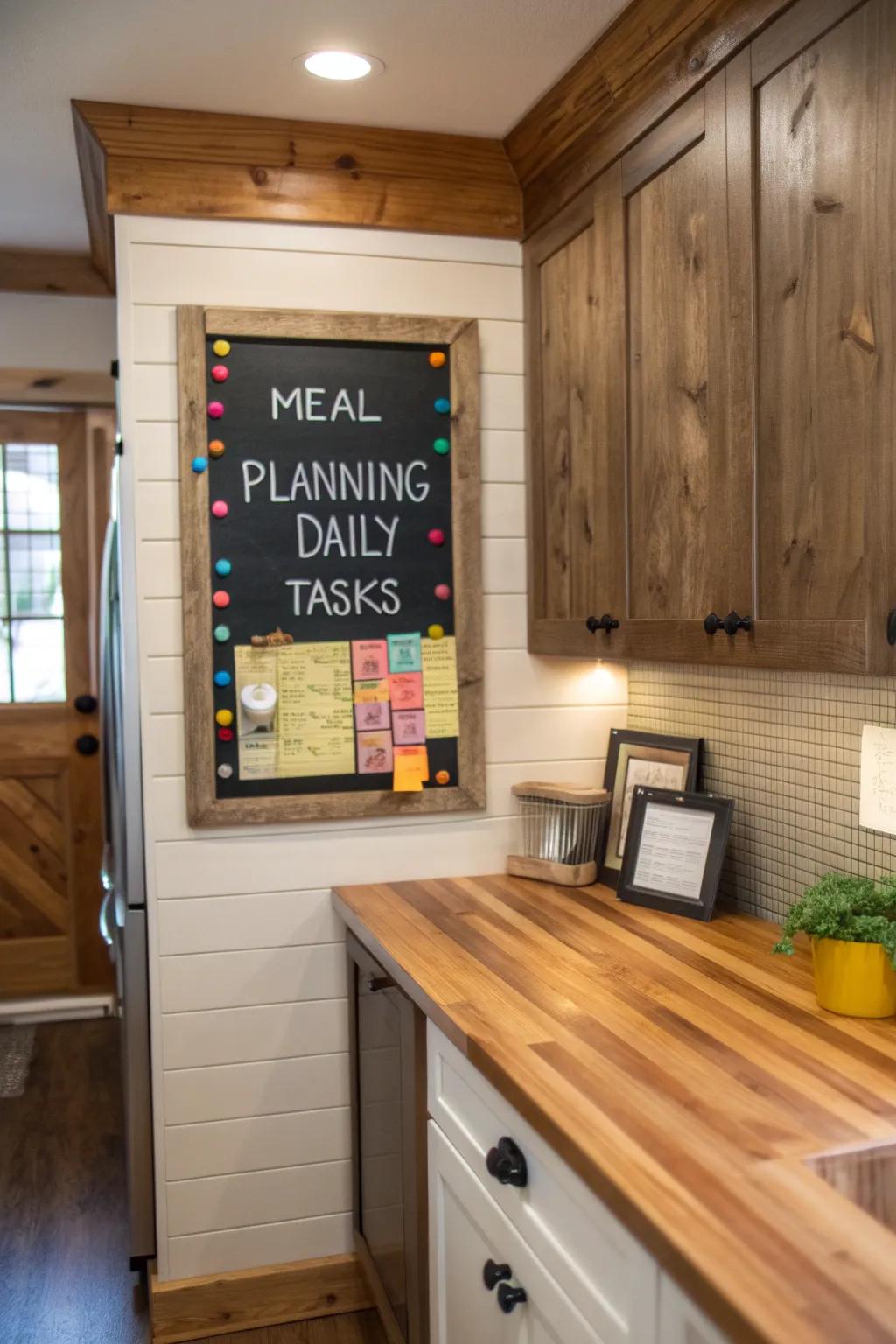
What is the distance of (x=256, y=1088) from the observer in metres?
2.63

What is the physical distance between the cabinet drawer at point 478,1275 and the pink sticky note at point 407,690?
0.96 m

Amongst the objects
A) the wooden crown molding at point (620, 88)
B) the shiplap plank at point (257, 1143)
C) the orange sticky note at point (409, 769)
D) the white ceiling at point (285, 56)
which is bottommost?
the shiplap plank at point (257, 1143)

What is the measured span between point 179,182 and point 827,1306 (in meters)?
2.28

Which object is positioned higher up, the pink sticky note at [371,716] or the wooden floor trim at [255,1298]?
the pink sticky note at [371,716]

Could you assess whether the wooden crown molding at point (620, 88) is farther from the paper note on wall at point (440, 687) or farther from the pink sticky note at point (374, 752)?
the pink sticky note at point (374, 752)

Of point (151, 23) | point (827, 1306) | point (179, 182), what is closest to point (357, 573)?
point (179, 182)

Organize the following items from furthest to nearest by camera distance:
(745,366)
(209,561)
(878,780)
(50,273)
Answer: (50,273) < (209,561) < (878,780) < (745,366)

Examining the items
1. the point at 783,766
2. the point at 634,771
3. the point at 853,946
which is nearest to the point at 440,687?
the point at 634,771

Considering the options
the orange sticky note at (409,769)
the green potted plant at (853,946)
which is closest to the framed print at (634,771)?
the orange sticky note at (409,769)

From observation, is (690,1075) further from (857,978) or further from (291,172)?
(291,172)

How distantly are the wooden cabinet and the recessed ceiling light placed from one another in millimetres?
460

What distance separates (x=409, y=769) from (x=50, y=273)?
220 centimetres

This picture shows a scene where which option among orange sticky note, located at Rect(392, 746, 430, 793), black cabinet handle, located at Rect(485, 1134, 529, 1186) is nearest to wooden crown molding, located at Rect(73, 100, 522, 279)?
orange sticky note, located at Rect(392, 746, 430, 793)

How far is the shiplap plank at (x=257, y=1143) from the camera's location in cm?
259
